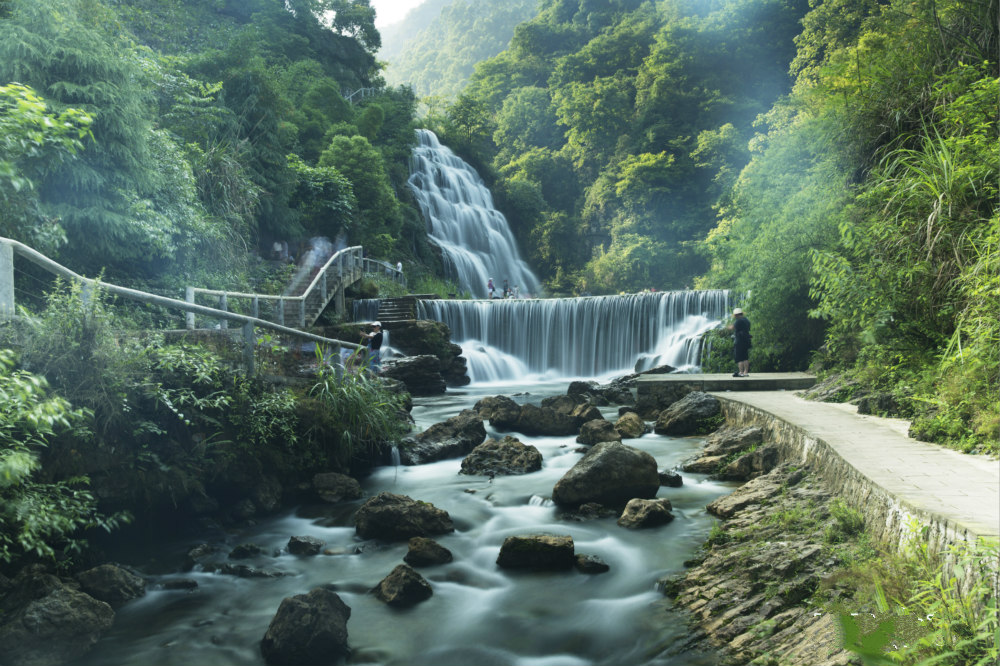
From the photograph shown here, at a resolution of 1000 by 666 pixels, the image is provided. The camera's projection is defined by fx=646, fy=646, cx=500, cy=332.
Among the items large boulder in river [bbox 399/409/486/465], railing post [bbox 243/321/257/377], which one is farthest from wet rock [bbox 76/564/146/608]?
large boulder in river [bbox 399/409/486/465]

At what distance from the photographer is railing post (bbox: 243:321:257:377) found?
24.8 ft

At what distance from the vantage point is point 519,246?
4497 centimetres

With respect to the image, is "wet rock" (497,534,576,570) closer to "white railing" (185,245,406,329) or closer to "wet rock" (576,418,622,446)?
"wet rock" (576,418,622,446)

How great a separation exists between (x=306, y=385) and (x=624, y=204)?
3956cm

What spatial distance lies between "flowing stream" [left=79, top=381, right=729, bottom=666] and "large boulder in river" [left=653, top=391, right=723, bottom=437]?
301 centimetres

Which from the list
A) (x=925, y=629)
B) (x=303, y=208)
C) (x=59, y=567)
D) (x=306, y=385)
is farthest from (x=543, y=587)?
(x=303, y=208)

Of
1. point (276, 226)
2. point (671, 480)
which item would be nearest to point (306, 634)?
point (671, 480)

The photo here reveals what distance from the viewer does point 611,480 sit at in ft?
23.1

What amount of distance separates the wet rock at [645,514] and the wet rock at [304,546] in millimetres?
2971

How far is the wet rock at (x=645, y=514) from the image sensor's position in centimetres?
628

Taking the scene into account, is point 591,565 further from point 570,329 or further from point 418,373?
point 570,329

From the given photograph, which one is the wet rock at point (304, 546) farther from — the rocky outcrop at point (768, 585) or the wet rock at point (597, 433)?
the wet rock at point (597, 433)

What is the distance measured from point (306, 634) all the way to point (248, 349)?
161 inches

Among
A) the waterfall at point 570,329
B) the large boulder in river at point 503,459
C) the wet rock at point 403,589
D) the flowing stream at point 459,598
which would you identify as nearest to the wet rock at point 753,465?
the flowing stream at point 459,598
